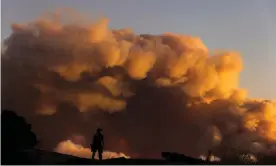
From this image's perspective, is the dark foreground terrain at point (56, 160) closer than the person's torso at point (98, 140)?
Yes

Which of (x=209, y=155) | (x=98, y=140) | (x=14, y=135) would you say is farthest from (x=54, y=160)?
(x=209, y=155)

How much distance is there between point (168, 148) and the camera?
1669 cm

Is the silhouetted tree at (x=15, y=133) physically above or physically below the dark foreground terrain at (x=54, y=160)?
above

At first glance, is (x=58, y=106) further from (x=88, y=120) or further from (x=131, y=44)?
(x=131, y=44)

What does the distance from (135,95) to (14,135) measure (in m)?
4.99

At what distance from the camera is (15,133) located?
1570 cm

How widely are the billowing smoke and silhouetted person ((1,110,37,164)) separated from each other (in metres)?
0.28

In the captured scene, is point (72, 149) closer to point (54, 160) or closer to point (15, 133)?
point (54, 160)

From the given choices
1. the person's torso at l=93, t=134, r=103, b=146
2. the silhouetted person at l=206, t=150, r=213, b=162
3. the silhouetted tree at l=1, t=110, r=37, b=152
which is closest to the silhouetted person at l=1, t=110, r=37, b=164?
the silhouetted tree at l=1, t=110, r=37, b=152

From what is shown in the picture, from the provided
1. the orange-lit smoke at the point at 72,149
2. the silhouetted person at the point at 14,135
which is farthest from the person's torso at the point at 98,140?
the silhouetted person at the point at 14,135

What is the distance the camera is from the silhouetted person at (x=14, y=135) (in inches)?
574

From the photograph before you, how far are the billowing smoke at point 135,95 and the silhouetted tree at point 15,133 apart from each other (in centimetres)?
27

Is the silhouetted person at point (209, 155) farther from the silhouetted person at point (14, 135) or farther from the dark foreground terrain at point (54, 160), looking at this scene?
the silhouetted person at point (14, 135)

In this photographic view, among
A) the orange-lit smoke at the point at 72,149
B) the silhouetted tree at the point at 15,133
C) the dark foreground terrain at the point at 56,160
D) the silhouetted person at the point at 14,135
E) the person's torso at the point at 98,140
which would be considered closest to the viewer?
the dark foreground terrain at the point at 56,160
